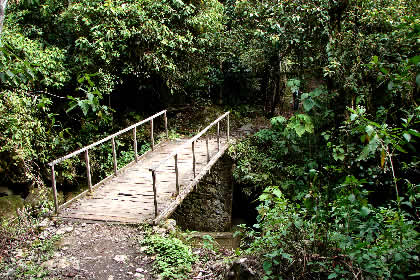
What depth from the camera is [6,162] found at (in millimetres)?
7969

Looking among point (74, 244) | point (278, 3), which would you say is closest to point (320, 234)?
point (74, 244)

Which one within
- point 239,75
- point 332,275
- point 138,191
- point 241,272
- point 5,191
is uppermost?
point 239,75

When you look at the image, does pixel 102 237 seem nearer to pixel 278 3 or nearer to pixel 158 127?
pixel 158 127

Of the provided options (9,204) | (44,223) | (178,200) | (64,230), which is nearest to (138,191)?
(178,200)

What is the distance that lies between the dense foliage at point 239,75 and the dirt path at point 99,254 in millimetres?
2009

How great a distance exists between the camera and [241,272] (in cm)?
385

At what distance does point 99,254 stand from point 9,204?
13.4 feet

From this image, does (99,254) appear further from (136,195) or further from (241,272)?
(241,272)

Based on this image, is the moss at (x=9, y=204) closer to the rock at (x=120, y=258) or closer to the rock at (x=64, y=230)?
the rock at (x=64, y=230)

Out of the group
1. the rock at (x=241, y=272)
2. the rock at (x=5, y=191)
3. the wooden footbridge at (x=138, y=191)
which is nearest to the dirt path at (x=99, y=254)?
the wooden footbridge at (x=138, y=191)

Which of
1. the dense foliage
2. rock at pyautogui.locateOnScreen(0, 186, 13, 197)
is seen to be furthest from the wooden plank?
rock at pyautogui.locateOnScreen(0, 186, 13, 197)

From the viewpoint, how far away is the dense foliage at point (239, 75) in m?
7.58

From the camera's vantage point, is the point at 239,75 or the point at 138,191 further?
the point at 239,75

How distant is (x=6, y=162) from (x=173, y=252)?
5.42 metres
